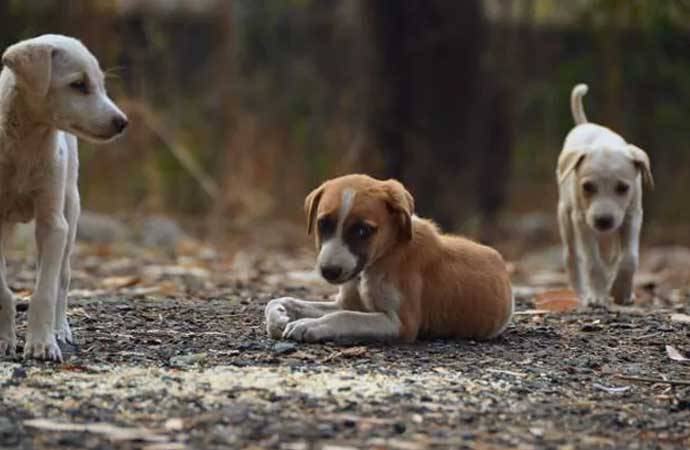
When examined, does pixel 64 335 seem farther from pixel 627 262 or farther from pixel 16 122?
pixel 627 262

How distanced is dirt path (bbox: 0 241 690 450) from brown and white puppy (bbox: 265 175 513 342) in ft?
0.40

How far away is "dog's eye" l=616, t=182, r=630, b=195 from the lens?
850 cm

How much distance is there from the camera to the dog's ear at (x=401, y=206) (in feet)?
20.0

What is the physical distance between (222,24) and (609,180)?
7.45 m

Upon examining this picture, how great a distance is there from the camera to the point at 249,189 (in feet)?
49.1

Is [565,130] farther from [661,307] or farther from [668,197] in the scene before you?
[661,307]

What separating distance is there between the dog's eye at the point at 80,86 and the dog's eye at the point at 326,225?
124 cm

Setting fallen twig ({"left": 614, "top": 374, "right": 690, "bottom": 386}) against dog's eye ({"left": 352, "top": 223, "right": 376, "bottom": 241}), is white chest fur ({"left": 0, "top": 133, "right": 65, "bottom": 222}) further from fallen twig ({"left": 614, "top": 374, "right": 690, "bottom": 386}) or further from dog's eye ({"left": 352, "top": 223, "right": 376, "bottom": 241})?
fallen twig ({"left": 614, "top": 374, "right": 690, "bottom": 386})

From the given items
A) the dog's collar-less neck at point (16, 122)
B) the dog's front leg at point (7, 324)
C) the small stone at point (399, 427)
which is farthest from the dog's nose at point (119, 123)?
the small stone at point (399, 427)

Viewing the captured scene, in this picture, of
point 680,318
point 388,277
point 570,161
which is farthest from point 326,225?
point 570,161

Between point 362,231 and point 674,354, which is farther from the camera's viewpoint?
point 674,354

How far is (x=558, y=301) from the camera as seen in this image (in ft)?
27.7

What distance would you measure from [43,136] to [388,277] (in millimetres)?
1699

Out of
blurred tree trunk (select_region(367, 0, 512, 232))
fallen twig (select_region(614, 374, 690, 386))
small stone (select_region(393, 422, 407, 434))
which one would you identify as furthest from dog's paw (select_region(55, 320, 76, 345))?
blurred tree trunk (select_region(367, 0, 512, 232))
